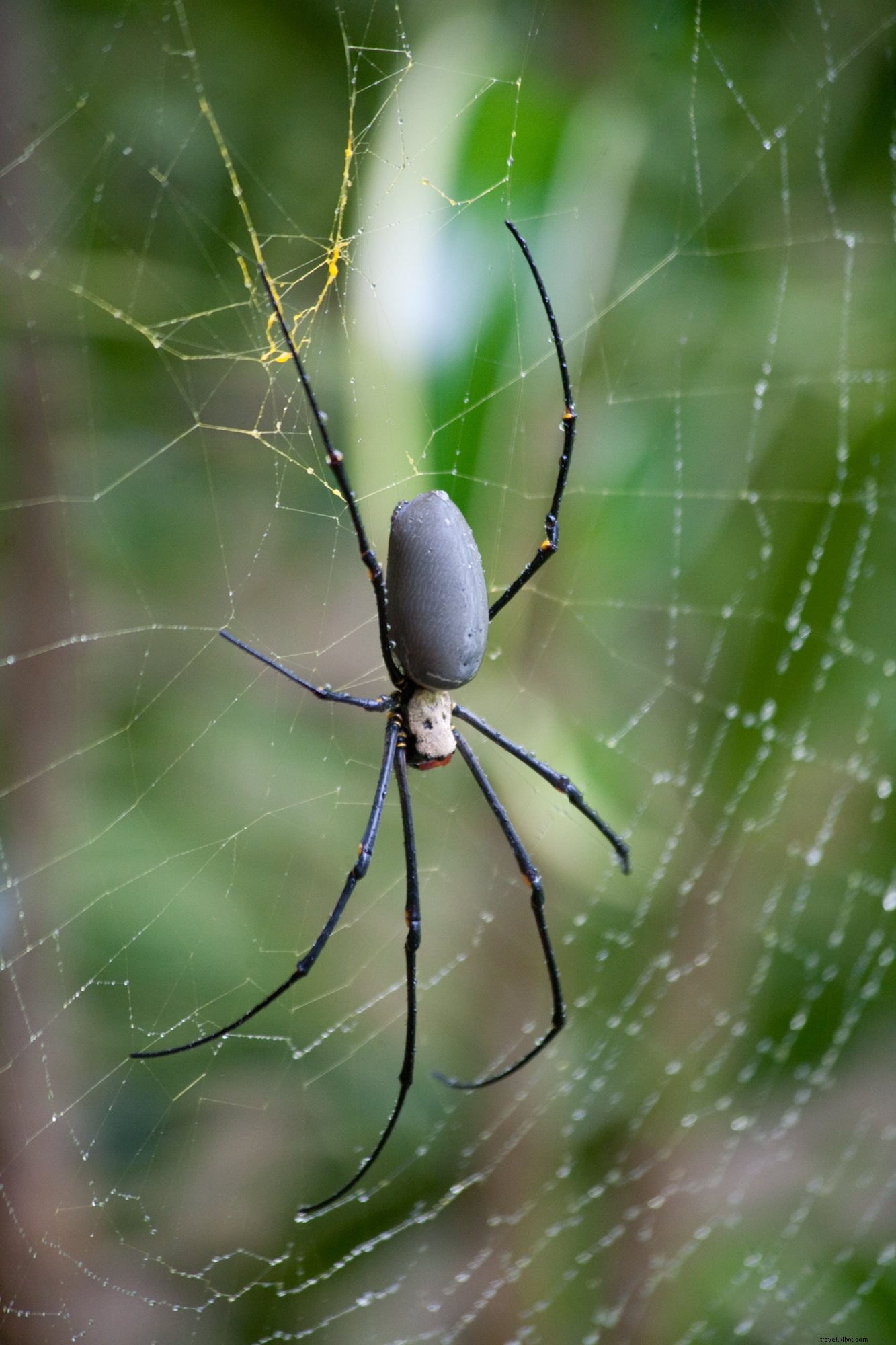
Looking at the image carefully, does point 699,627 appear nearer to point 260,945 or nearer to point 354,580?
point 354,580

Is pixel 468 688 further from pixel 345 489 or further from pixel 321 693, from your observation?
pixel 345 489

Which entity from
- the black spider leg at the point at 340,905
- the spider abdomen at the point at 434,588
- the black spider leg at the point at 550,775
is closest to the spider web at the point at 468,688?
the black spider leg at the point at 550,775

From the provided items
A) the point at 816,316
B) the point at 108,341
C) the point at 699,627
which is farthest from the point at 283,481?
the point at 816,316

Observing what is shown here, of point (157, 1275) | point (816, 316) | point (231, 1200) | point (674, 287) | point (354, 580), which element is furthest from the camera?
point (354, 580)

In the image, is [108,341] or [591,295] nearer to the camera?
[591,295]

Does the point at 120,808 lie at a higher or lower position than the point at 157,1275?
higher

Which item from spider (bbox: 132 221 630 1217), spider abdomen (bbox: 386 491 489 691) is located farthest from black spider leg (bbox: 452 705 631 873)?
spider abdomen (bbox: 386 491 489 691)
